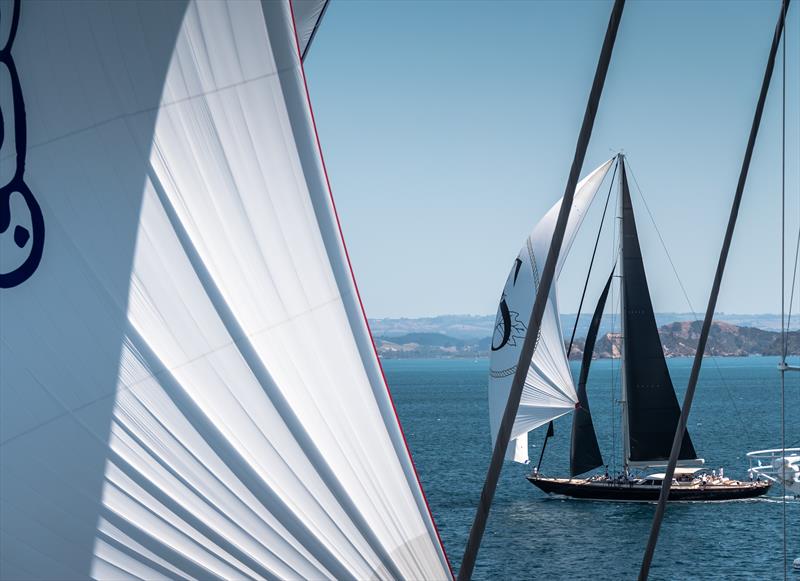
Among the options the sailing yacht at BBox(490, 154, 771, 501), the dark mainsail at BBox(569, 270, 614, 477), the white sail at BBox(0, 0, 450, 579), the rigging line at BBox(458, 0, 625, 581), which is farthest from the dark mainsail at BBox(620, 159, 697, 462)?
the white sail at BBox(0, 0, 450, 579)

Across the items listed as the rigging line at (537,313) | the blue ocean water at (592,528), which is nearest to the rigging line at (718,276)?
the rigging line at (537,313)

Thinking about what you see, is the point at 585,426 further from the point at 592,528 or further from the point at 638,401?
the point at 592,528

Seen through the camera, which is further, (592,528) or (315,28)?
(592,528)

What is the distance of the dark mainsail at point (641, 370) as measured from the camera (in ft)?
156

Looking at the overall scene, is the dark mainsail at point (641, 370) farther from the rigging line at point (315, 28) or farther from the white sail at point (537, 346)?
the rigging line at point (315, 28)

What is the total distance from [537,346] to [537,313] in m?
39.4

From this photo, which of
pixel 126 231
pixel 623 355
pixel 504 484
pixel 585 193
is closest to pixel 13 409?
pixel 126 231

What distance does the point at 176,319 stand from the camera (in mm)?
5223

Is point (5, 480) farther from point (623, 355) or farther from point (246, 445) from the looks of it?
point (623, 355)

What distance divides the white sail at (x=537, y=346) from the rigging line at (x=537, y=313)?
3405 centimetres

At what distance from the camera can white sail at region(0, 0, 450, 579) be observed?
510 cm

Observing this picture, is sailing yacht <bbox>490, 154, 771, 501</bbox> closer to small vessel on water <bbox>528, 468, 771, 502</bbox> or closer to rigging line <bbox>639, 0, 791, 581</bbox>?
small vessel on water <bbox>528, 468, 771, 502</bbox>

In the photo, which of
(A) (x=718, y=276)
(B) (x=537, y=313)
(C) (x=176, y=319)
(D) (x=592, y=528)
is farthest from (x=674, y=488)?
(C) (x=176, y=319)

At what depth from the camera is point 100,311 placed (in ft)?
16.9
